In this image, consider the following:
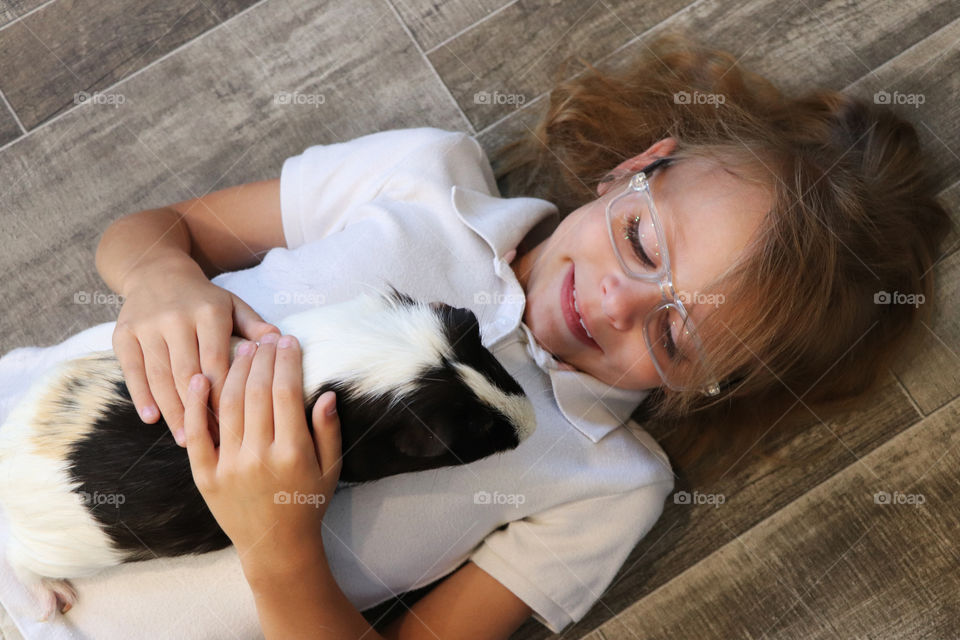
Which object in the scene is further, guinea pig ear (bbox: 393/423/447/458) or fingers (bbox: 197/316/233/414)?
fingers (bbox: 197/316/233/414)

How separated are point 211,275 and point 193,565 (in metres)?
0.49

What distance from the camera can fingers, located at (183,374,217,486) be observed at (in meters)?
0.75

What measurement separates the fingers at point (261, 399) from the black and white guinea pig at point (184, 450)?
1.3 inches

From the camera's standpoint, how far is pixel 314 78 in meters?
1.26

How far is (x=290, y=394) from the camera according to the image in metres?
0.71

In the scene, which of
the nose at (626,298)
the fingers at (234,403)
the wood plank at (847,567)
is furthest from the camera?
the wood plank at (847,567)

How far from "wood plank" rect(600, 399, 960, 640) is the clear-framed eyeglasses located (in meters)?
0.40

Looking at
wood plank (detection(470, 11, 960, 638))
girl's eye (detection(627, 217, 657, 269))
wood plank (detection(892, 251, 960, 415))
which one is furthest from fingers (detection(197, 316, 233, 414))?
wood plank (detection(892, 251, 960, 415))

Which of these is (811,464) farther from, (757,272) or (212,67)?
(212,67)

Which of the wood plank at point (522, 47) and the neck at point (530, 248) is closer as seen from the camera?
the neck at point (530, 248)

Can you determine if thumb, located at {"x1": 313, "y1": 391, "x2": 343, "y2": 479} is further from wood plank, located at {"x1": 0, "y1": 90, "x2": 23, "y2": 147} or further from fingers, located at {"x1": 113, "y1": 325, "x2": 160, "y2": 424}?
wood plank, located at {"x1": 0, "y1": 90, "x2": 23, "y2": 147}

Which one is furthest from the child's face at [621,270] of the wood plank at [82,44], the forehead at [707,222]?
the wood plank at [82,44]

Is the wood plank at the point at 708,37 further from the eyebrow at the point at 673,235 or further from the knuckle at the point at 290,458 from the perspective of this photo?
the knuckle at the point at 290,458

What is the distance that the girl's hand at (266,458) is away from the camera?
28.6 inches
